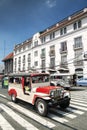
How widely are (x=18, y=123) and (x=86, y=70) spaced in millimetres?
27622

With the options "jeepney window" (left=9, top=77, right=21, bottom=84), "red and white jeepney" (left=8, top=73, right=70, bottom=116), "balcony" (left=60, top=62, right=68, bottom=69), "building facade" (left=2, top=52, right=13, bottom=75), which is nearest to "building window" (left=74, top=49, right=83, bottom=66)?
"balcony" (left=60, top=62, right=68, bottom=69)

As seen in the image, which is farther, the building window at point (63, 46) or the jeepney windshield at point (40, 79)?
the building window at point (63, 46)

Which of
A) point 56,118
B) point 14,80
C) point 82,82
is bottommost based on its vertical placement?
point 56,118

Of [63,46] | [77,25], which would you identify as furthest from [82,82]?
[77,25]

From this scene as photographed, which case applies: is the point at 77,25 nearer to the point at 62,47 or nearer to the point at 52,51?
the point at 62,47

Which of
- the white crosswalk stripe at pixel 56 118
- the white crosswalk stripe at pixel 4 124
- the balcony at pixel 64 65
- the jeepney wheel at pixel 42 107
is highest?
the balcony at pixel 64 65

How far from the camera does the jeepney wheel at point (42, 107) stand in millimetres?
7346

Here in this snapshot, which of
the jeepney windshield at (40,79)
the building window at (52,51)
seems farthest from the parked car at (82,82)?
the jeepney windshield at (40,79)

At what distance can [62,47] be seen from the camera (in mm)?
38406

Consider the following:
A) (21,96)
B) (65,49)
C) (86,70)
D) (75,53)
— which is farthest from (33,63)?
(21,96)

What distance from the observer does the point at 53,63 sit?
1610 inches

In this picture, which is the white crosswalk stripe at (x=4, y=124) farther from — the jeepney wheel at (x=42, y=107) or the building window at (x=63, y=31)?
the building window at (x=63, y=31)

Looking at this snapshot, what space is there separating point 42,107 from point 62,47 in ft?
105

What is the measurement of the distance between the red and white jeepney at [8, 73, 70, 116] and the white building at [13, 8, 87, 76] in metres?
24.2
